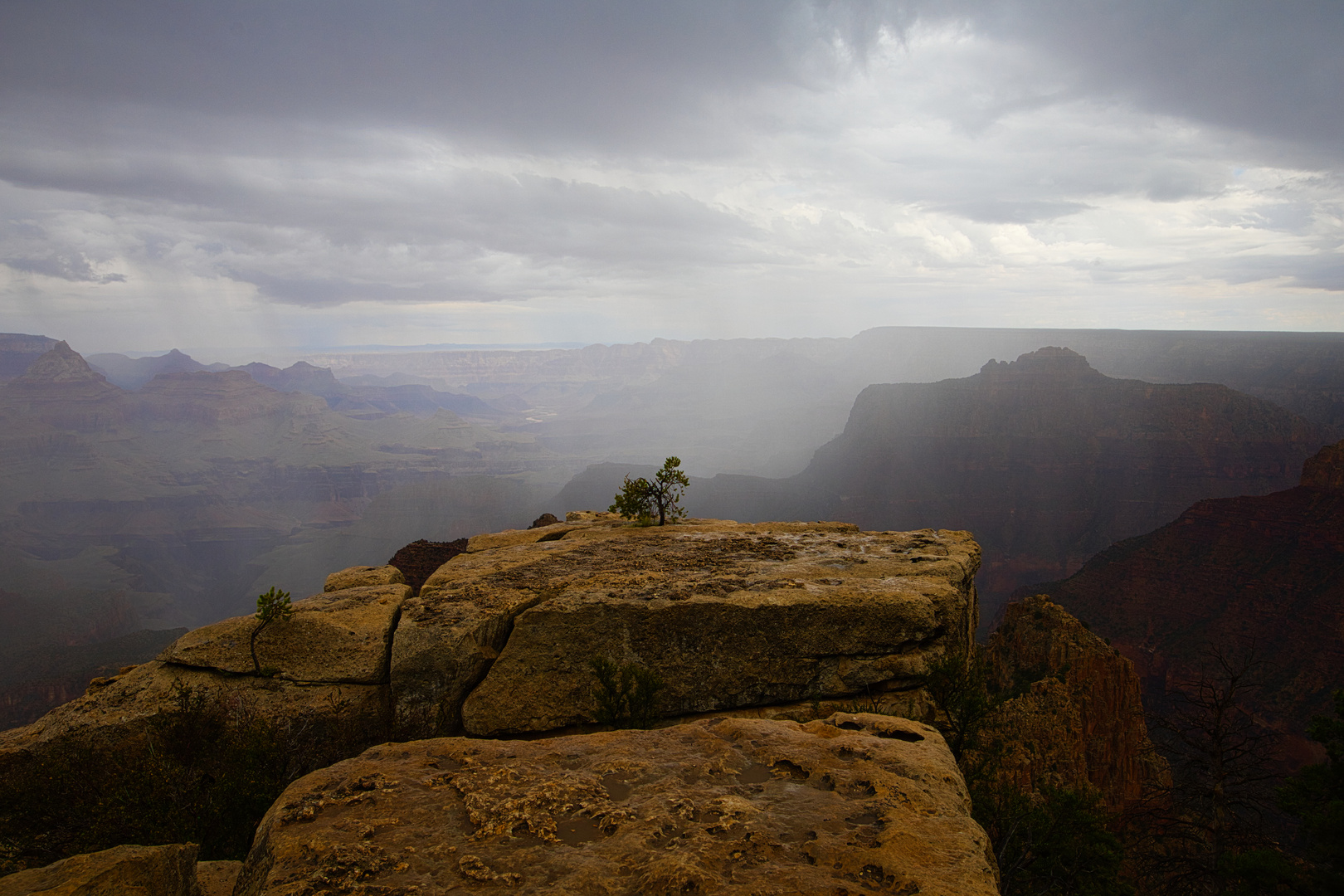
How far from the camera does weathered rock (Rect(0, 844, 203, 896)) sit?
615 centimetres

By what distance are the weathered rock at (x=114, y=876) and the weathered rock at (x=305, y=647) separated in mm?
6466

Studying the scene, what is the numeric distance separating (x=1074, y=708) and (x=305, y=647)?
1448 inches

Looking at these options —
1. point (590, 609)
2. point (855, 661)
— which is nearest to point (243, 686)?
point (590, 609)

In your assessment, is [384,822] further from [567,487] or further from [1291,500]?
[567,487]

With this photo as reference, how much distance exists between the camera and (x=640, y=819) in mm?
6664

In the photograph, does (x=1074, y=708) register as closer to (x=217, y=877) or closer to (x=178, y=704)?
(x=217, y=877)

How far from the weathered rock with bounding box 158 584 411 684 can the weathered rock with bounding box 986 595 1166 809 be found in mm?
28313

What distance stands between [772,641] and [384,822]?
783 centimetres

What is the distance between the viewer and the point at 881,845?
609 centimetres

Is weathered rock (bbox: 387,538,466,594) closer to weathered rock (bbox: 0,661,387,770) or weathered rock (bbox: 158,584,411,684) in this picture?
weathered rock (bbox: 158,584,411,684)

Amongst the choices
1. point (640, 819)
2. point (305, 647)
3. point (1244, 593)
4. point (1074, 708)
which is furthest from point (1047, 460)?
point (640, 819)

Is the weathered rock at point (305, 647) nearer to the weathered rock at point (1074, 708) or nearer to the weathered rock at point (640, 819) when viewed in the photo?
the weathered rock at point (640, 819)

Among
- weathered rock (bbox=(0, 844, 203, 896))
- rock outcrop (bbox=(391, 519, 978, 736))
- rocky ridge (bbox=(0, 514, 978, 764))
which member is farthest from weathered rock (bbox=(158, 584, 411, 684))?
weathered rock (bbox=(0, 844, 203, 896))

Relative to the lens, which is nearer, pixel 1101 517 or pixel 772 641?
pixel 772 641
